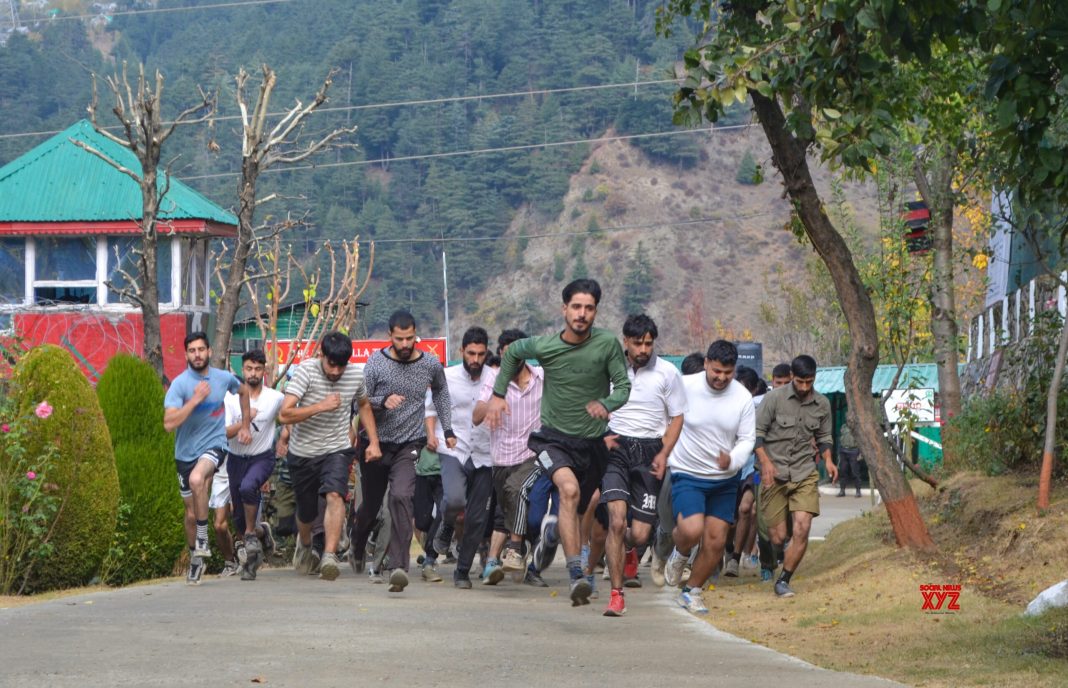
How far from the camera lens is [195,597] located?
38.4 ft

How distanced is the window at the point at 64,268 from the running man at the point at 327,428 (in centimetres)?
2514

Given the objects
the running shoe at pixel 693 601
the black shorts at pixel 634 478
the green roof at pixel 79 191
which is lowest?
the running shoe at pixel 693 601

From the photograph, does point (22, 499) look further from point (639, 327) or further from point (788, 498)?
point (788, 498)

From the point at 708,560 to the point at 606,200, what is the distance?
10429 cm

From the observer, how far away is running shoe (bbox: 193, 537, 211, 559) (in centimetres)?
1342

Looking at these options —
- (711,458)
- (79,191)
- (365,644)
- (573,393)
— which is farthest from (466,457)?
(79,191)

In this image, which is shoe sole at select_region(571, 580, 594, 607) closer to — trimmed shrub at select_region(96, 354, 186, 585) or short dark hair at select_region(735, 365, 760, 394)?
trimmed shrub at select_region(96, 354, 186, 585)

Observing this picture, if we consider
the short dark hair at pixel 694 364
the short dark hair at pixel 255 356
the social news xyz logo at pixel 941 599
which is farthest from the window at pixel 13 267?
the social news xyz logo at pixel 941 599

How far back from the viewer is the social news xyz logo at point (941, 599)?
10883 millimetres

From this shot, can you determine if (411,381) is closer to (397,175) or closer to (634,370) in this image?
(634,370)

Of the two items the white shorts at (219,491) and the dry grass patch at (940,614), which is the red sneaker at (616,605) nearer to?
the dry grass patch at (940,614)

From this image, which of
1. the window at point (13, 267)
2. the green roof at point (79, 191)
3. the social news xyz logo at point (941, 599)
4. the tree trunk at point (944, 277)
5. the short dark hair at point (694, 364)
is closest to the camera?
the social news xyz logo at point (941, 599)

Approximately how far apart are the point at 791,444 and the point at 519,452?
216 cm

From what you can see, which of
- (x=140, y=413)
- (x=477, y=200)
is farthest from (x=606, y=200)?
(x=140, y=413)
